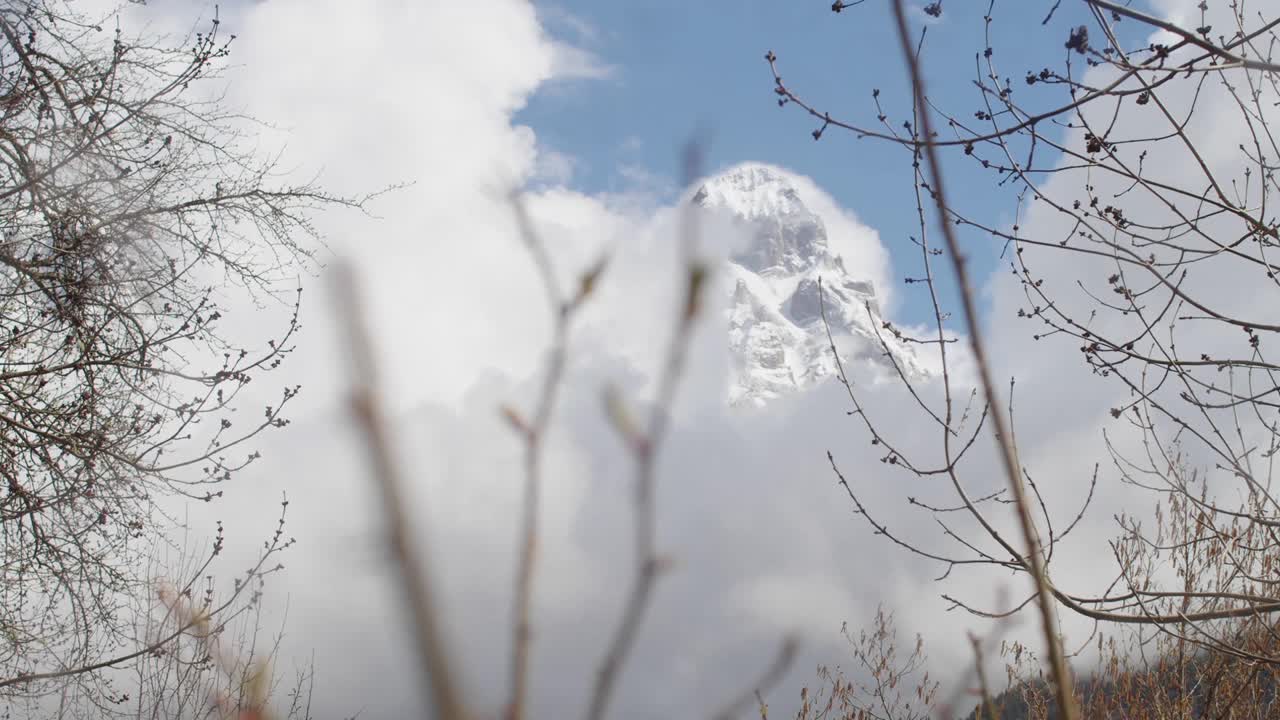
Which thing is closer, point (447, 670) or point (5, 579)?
point (447, 670)

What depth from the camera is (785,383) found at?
170250mm

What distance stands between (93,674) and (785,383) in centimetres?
16814

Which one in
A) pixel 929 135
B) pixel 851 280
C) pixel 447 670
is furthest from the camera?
pixel 851 280

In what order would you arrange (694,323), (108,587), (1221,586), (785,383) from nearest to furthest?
(694,323) < (1221,586) < (108,587) < (785,383)

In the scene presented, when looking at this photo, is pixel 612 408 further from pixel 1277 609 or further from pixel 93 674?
pixel 93 674

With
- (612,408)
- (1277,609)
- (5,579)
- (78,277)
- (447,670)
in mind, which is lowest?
(447,670)

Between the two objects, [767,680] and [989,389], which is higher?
[989,389]

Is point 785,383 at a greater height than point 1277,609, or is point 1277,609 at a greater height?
point 785,383

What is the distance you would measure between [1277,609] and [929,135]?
291 centimetres

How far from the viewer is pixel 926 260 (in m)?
1.30

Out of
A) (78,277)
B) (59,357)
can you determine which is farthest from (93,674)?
(78,277)

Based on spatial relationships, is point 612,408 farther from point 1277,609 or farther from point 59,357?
point 59,357

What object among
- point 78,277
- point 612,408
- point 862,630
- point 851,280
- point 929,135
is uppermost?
point 851,280

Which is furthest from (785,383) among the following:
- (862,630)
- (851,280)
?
(862,630)
